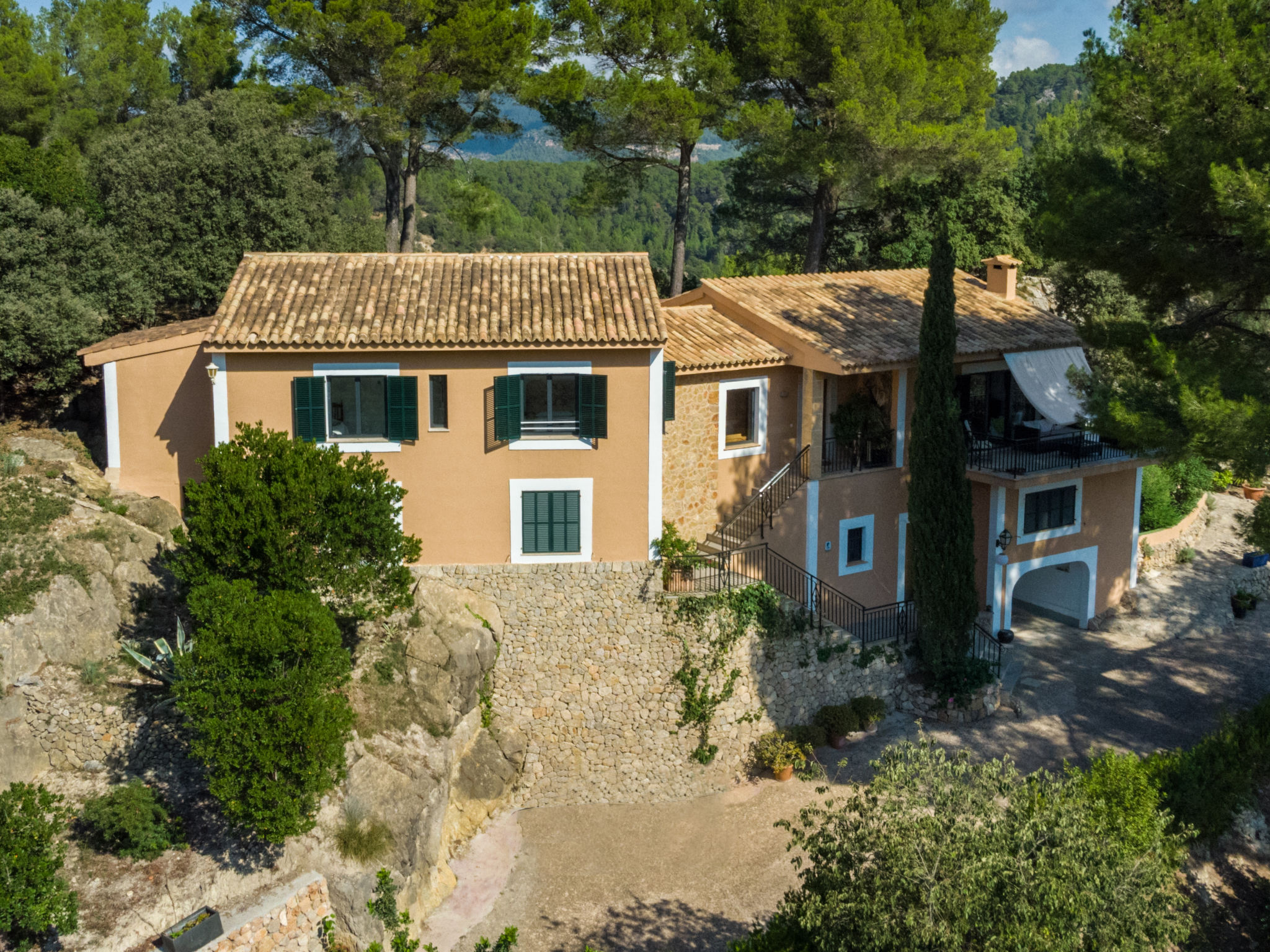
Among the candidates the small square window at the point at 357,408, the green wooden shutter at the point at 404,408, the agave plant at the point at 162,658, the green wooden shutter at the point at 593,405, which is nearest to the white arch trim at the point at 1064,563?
the green wooden shutter at the point at 593,405

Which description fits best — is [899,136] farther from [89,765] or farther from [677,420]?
[89,765]

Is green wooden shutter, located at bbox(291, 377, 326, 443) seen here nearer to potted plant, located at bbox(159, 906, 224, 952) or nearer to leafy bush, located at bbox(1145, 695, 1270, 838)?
potted plant, located at bbox(159, 906, 224, 952)

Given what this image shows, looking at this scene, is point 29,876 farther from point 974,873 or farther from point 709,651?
point 709,651

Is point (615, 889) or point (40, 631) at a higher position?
point (40, 631)

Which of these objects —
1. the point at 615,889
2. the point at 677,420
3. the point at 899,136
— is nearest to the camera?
the point at 615,889

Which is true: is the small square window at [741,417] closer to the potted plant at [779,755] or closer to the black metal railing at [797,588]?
the black metal railing at [797,588]

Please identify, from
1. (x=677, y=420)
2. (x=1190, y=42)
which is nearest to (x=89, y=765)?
(x=677, y=420)
